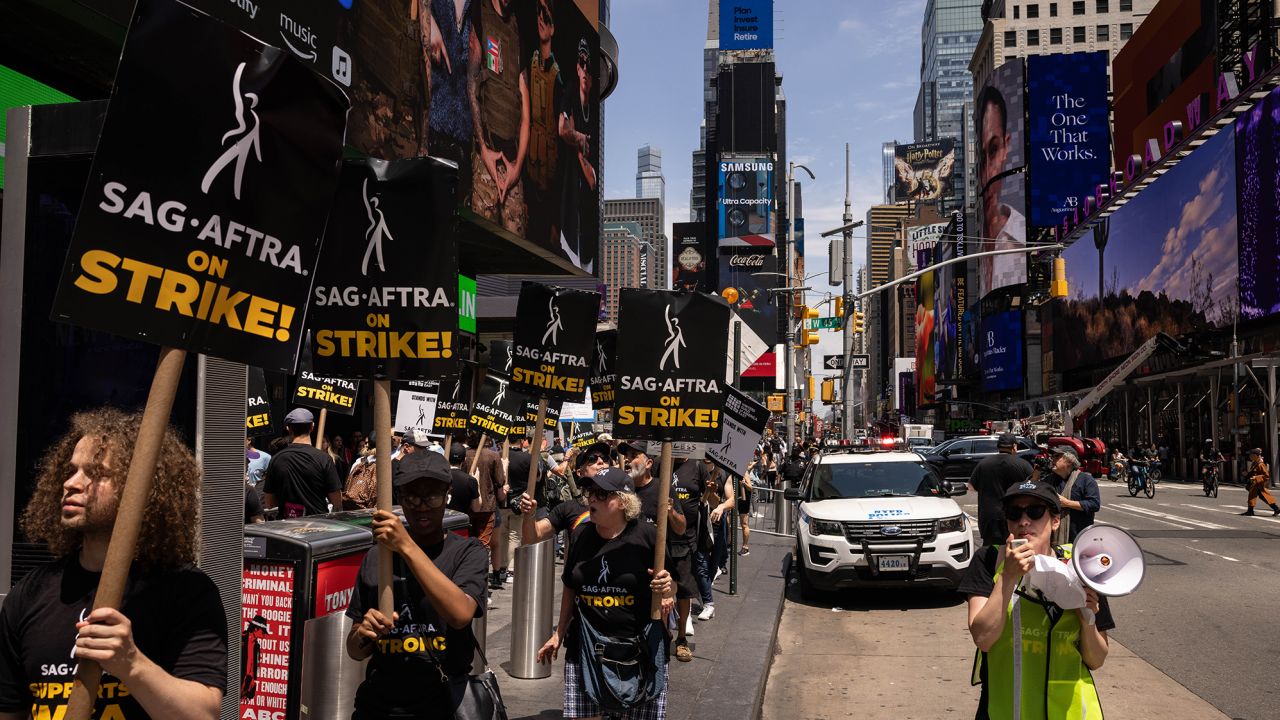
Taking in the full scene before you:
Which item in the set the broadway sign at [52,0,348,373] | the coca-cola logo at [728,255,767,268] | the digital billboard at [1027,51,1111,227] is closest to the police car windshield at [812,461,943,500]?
the broadway sign at [52,0,348,373]

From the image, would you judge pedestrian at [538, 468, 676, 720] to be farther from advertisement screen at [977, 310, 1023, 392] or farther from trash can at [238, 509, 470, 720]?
advertisement screen at [977, 310, 1023, 392]

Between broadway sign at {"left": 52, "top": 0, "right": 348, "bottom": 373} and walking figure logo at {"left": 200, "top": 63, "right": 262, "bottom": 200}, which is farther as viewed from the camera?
walking figure logo at {"left": 200, "top": 63, "right": 262, "bottom": 200}

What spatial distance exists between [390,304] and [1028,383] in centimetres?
9296

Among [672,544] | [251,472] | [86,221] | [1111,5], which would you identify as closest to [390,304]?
[86,221]

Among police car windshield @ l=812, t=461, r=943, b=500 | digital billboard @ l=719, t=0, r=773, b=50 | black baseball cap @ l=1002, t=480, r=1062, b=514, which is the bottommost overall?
police car windshield @ l=812, t=461, r=943, b=500

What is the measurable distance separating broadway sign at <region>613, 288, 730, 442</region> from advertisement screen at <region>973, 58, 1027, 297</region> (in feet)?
278

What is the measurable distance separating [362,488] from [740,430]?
3.84m

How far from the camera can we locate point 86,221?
2637 mm

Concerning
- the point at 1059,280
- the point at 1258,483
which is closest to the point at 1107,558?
the point at 1059,280

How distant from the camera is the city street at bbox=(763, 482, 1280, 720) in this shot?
26.2 feet

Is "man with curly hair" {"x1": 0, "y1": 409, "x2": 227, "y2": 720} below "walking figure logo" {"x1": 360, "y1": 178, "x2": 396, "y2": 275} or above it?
below

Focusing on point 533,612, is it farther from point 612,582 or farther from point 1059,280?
point 1059,280

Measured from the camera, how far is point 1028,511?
153 inches

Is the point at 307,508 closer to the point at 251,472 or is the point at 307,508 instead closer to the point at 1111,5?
the point at 251,472
